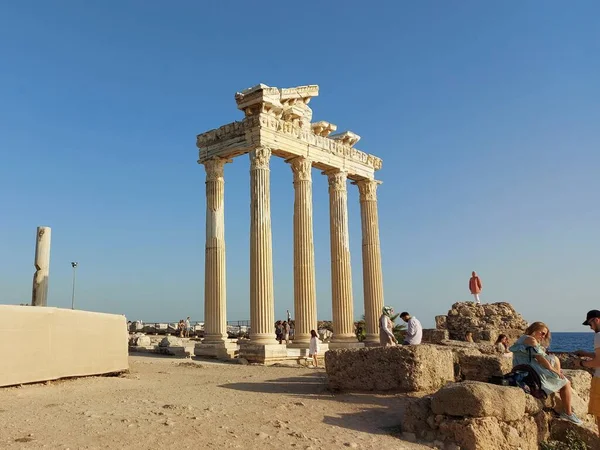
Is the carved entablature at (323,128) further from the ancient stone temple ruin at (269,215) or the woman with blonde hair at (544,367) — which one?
the woman with blonde hair at (544,367)

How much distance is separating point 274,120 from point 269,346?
8.52 meters

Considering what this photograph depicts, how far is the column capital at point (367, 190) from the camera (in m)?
26.5

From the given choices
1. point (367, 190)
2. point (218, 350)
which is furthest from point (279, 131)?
point (218, 350)

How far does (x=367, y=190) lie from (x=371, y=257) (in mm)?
3279

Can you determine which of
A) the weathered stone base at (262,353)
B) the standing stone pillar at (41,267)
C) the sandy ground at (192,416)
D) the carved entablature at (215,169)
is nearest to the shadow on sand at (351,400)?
the sandy ground at (192,416)

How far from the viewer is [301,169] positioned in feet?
74.3

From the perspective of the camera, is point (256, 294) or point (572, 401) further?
point (256, 294)

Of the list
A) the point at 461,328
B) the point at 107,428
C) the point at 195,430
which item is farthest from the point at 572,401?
the point at 461,328

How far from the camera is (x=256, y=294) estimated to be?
Answer: 65.8 feet

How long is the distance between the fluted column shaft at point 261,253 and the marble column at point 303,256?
5.76 feet

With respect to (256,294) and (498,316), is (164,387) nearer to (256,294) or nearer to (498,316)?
(256,294)

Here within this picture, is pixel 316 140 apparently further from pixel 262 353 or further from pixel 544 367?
pixel 544 367

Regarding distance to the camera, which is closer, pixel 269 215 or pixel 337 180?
pixel 269 215

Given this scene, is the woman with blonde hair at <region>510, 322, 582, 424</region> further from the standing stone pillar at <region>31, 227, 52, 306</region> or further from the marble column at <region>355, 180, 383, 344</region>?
the standing stone pillar at <region>31, 227, 52, 306</region>
